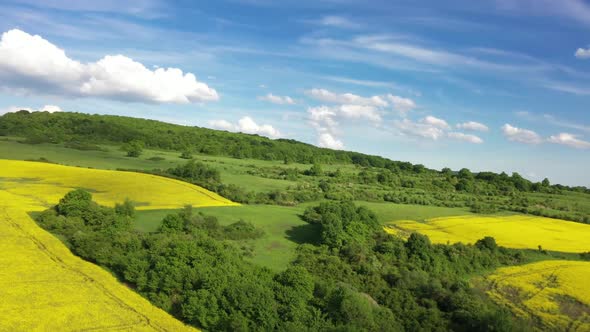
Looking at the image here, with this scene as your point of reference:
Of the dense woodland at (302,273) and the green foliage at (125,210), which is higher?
the green foliage at (125,210)

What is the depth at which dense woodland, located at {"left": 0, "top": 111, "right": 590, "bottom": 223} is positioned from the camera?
8850 centimetres

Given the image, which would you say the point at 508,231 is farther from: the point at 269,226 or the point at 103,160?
the point at 103,160

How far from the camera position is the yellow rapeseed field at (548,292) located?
36.9 metres

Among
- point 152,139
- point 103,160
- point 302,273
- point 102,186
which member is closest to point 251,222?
point 302,273

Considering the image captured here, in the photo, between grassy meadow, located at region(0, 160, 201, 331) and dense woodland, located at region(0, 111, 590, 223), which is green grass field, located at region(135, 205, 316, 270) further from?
grassy meadow, located at region(0, 160, 201, 331)

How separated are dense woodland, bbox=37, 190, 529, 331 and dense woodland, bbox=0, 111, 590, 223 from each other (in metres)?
28.3

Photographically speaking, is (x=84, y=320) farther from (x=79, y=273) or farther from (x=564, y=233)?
(x=564, y=233)

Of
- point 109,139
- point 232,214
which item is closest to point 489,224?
point 232,214

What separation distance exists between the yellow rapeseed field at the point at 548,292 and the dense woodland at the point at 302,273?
2.69m

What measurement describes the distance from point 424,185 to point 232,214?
270ft

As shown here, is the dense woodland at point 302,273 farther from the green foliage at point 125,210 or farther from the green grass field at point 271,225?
the green grass field at point 271,225

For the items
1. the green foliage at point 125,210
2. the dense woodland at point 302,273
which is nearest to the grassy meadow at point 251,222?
the green foliage at point 125,210

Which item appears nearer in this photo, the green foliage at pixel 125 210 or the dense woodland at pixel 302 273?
the dense woodland at pixel 302 273

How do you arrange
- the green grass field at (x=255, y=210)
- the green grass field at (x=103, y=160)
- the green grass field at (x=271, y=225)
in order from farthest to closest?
the green grass field at (x=103, y=160) < the green grass field at (x=255, y=210) < the green grass field at (x=271, y=225)
